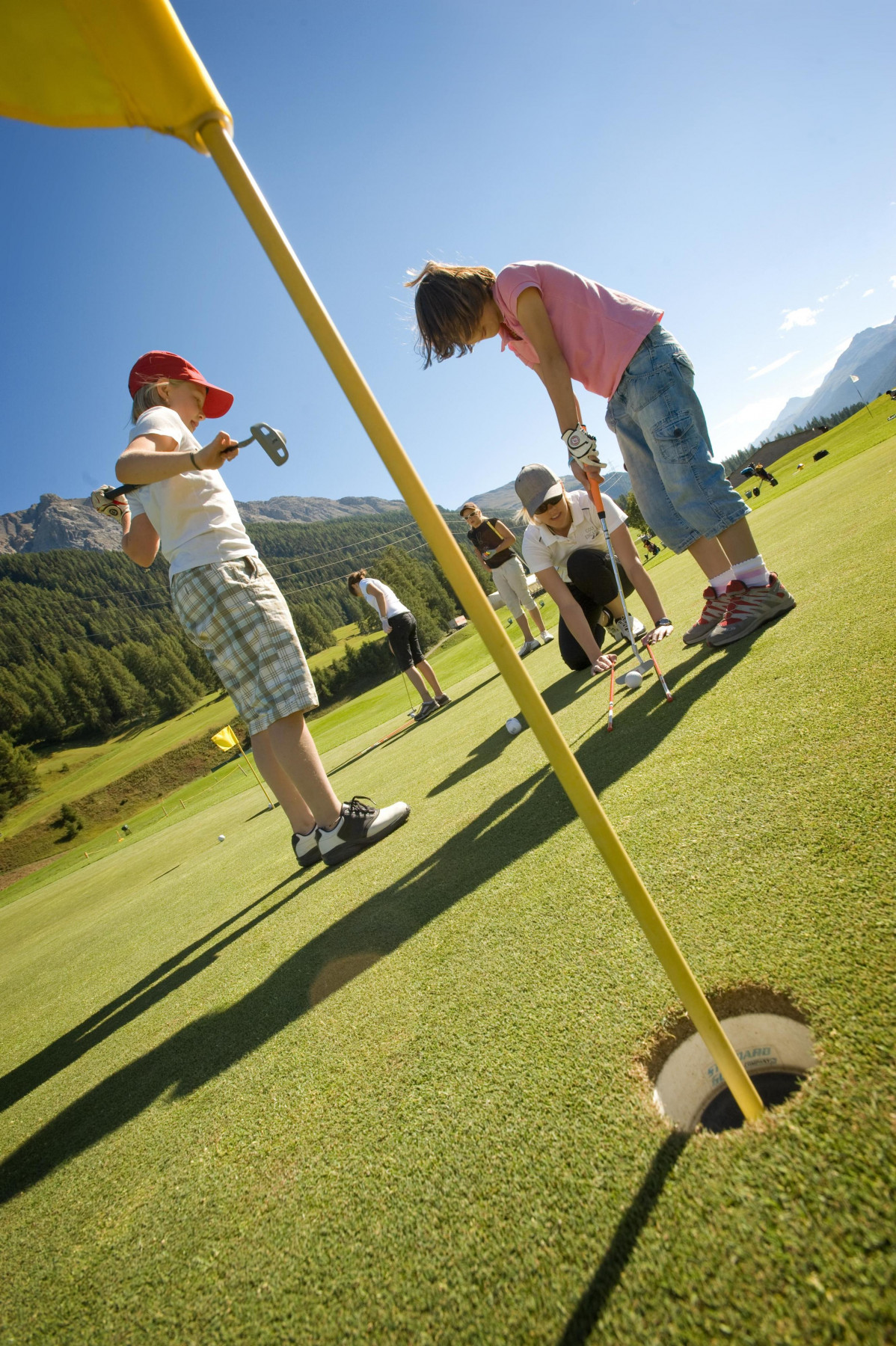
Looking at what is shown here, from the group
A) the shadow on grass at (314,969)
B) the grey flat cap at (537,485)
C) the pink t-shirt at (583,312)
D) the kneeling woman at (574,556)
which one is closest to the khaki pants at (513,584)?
the kneeling woman at (574,556)

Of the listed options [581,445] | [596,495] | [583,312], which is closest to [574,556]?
[596,495]

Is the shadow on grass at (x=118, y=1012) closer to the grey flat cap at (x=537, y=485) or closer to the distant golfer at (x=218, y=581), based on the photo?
the distant golfer at (x=218, y=581)

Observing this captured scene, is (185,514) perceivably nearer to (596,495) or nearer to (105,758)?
(596,495)

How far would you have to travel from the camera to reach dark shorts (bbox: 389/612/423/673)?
7727mm

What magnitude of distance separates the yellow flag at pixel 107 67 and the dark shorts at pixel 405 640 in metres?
6.74

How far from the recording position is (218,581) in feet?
8.61

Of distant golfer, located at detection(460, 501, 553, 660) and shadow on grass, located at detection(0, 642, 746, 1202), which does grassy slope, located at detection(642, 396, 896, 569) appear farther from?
shadow on grass, located at detection(0, 642, 746, 1202)

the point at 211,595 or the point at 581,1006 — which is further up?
the point at 211,595

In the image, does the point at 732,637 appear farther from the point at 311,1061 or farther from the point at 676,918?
the point at 311,1061

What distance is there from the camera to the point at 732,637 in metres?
2.98


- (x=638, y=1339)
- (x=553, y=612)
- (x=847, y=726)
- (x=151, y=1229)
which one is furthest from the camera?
(x=553, y=612)

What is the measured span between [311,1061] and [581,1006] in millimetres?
718

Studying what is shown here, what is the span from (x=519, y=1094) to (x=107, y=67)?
5.38 ft

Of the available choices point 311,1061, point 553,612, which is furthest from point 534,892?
point 553,612
